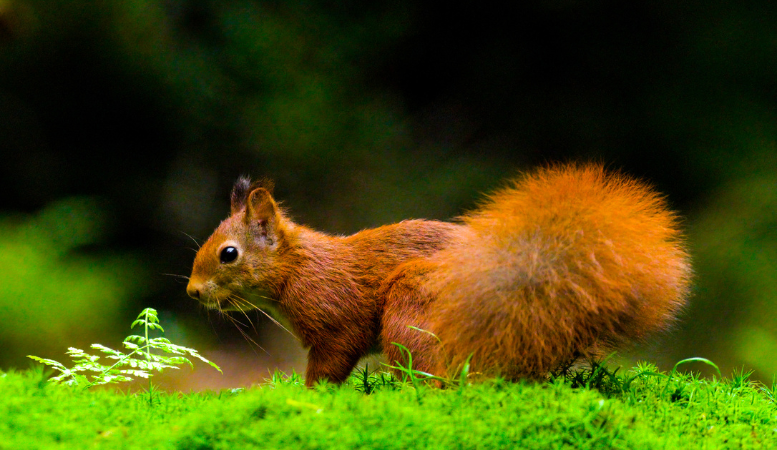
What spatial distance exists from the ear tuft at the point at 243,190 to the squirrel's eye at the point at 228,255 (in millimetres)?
336

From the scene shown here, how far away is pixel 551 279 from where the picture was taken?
6.94ft

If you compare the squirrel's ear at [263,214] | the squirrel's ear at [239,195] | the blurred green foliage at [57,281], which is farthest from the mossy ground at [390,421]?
the blurred green foliage at [57,281]

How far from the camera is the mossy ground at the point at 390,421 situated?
5.95 ft

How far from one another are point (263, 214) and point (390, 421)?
5.35ft

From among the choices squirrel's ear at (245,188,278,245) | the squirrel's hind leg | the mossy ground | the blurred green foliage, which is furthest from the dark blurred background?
the mossy ground

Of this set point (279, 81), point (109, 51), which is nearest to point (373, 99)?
point (279, 81)

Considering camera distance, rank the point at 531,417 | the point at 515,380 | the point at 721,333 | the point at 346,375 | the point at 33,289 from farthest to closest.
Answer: the point at 721,333 < the point at 33,289 < the point at 346,375 < the point at 515,380 < the point at 531,417

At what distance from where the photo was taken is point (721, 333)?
4867 mm

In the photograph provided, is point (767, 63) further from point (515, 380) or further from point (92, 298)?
point (92, 298)

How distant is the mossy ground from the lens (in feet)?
5.95

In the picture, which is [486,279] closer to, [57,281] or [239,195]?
[239,195]

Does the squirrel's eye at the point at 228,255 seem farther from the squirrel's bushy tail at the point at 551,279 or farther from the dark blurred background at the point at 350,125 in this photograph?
the dark blurred background at the point at 350,125

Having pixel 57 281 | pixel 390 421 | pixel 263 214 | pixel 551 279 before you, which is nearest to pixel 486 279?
pixel 551 279

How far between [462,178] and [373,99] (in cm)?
103
